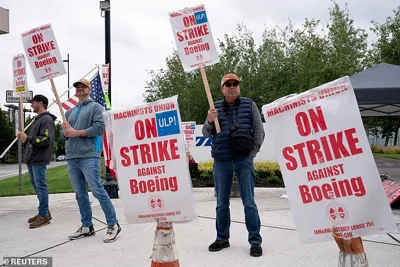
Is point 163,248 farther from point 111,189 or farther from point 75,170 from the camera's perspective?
point 111,189

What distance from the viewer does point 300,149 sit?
8.41ft

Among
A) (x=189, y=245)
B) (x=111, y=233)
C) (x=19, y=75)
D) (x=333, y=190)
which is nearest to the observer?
(x=333, y=190)

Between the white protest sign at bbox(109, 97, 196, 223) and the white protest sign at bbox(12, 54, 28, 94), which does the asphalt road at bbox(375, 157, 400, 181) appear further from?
the white protest sign at bbox(109, 97, 196, 223)

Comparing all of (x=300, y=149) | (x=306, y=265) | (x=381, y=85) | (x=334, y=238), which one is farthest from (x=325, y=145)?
(x=381, y=85)

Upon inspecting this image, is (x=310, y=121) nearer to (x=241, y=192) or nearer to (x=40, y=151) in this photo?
(x=241, y=192)

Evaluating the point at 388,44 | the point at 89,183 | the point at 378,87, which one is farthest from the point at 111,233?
the point at 388,44

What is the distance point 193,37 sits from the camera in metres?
4.25

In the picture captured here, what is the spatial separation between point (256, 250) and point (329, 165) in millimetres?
2051

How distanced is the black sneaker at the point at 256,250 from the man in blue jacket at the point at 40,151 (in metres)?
3.11

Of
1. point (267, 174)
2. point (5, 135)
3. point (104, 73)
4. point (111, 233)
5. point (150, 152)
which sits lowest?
point (111, 233)

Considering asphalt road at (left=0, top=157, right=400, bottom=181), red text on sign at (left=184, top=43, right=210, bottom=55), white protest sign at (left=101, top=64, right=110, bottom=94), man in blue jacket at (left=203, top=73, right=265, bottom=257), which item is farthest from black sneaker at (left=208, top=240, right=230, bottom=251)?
asphalt road at (left=0, top=157, right=400, bottom=181)

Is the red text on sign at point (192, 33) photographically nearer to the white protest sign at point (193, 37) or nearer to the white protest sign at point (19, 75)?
the white protest sign at point (193, 37)

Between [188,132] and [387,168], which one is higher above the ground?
[188,132]

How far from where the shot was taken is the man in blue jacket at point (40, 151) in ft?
19.2
